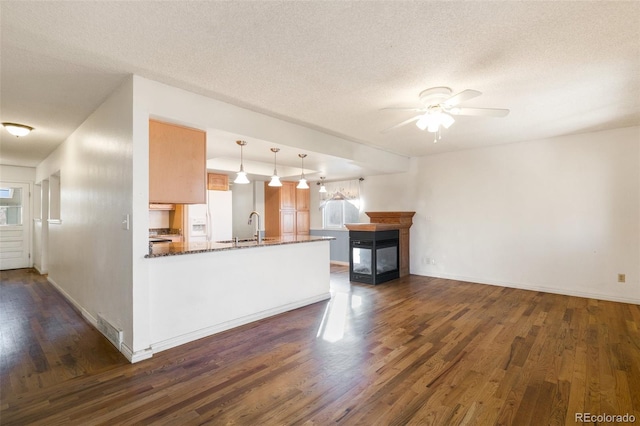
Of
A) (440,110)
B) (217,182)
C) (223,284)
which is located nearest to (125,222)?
(223,284)

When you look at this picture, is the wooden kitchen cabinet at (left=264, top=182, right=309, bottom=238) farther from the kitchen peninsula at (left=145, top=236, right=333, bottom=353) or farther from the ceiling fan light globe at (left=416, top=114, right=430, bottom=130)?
the ceiling fan light globe at (left=416, top=114, right=430, bottom=130)

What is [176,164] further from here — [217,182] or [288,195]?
[288,195]

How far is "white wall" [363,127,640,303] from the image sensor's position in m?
4.44

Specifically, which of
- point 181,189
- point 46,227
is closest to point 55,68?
point 181,189

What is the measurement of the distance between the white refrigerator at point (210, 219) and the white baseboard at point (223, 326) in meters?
2.78

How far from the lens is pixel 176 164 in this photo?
3.13m

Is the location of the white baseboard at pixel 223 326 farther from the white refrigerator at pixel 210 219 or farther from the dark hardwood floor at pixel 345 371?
Answer: the white refrigerator at pixel 210 219

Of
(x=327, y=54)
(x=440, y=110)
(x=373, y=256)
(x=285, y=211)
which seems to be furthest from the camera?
(x=285, y=211)

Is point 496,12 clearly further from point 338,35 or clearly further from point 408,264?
point 408,264

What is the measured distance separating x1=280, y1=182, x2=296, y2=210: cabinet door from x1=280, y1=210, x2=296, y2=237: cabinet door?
15 cm

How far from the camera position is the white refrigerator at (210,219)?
5.86 m

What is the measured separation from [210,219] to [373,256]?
3.28 metres

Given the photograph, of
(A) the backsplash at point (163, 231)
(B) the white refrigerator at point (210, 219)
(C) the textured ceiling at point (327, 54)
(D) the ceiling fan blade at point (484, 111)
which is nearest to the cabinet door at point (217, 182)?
(B) the white refrigerator at point (210, 219)

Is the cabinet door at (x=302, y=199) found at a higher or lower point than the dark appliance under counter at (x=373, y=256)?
higher
